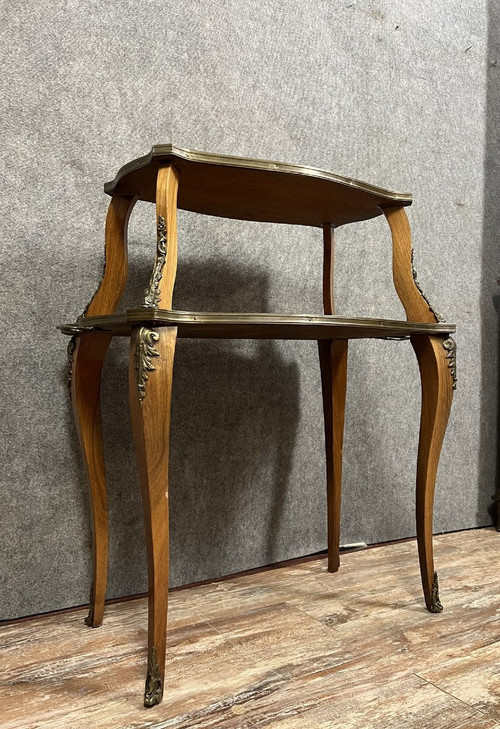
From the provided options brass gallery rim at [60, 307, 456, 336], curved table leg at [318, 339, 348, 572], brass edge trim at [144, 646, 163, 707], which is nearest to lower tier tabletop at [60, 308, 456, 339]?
brass gallery rim at [60, 307, 456, 336]

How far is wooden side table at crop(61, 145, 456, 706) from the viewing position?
0.79m

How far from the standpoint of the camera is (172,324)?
31.3 inches

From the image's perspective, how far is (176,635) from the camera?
98 centimetres

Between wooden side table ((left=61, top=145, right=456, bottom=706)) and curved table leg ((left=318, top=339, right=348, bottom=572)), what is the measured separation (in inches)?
1.4

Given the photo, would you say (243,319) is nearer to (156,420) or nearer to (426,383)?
(156,420)

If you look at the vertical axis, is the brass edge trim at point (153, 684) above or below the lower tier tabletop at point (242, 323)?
below

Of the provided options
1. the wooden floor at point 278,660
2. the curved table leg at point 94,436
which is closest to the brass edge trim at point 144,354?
the curved table leg at point 94,436

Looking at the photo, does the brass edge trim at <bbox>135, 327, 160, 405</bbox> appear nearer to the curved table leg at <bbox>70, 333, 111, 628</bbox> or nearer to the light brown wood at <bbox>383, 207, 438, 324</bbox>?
the curved table leg at <bbox>70, 333, 111, 628</bbox>

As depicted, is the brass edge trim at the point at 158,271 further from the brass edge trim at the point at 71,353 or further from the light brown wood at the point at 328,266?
the light brown wood at the point at 328,266

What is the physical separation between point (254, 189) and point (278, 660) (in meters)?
0.69

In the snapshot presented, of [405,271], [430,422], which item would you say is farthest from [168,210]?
[430,422]

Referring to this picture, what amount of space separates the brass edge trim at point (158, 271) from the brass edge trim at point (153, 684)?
43 cm

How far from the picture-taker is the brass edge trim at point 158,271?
79 cm

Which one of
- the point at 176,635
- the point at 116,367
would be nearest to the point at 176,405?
the point at 116,367
